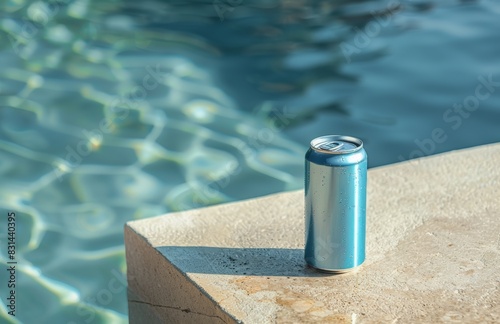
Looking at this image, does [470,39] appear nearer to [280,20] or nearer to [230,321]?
[280,20]

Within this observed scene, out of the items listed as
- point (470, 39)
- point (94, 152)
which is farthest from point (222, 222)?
point (470, 39)

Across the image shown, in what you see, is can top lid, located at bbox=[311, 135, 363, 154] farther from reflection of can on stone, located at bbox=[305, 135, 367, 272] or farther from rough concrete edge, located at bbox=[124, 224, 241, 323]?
rough concrete edge, located at bbox=[124, 224, 241, 323]

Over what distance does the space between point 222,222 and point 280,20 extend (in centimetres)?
457

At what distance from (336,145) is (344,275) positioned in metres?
0.36

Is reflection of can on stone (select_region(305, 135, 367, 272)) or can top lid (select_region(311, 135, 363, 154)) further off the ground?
can top lid (select_region(311, 135, 363, 154))

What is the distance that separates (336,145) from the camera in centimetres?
232

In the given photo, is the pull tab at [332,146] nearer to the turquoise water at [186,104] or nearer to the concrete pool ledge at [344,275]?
the concrete pool ledge at [344,275]

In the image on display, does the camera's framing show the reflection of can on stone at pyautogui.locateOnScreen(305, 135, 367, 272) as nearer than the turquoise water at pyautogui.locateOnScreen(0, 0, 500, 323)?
Yes

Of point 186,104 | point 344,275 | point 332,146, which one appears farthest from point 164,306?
point 186,104

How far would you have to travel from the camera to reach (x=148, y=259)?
2656mm

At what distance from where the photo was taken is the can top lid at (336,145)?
2.28m

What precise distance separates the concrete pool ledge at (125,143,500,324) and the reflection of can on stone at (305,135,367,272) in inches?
2.9

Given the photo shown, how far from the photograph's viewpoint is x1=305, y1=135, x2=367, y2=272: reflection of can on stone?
2.29 metres

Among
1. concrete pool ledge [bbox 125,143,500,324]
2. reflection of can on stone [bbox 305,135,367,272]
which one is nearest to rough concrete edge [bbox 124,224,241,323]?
concrete pool ledge [bbox 125,143,500,324]
